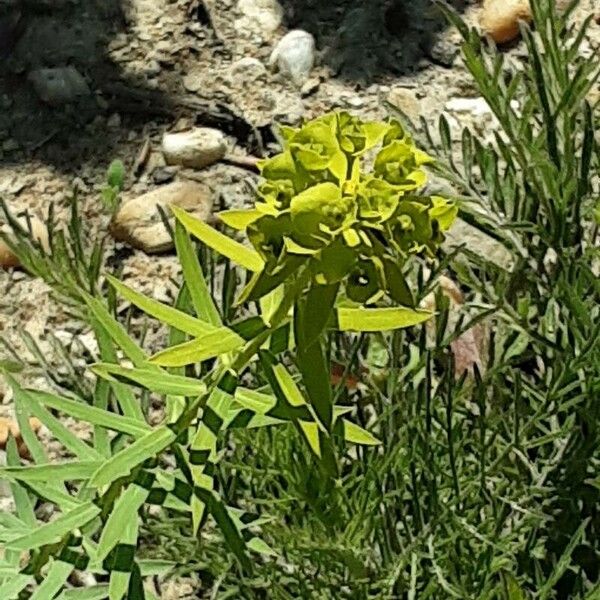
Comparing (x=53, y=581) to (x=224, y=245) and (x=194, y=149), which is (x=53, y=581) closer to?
(x=224, y=245)

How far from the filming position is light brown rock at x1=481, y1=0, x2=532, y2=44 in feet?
6.68

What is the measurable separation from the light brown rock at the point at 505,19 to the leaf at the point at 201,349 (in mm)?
1291

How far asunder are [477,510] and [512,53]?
3.28ft

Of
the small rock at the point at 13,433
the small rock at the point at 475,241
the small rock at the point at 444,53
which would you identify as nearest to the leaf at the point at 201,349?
the small rock at the point at 13,433

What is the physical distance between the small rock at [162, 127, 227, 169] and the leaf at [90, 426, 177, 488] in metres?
1.01

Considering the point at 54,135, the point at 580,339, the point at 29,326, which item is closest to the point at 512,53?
the point at 54,135

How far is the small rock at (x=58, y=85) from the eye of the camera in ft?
6.48

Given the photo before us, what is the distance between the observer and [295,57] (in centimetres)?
201

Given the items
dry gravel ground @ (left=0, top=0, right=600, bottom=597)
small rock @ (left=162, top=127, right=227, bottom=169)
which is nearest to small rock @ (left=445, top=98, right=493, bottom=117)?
dry gravel ground @ (left=0, top=0, right=600, bottom=597)

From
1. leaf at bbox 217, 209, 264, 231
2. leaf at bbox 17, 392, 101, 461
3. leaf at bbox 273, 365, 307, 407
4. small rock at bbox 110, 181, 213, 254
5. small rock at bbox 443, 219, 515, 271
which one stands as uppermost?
leaf at bbox 217, 209, 264, 231

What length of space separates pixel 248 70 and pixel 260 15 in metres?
0.12

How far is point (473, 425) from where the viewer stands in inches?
50.8

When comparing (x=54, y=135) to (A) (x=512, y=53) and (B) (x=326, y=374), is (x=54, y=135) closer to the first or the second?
(A) (x=512, y=53)

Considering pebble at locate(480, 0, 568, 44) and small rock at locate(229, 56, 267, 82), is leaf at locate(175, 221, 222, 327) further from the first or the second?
pebble at locate(480, 0, 568, 44)
